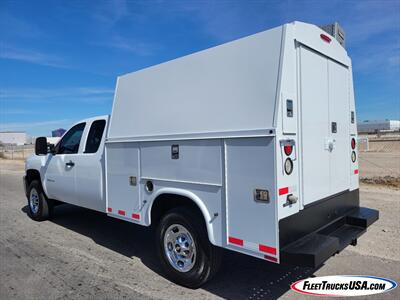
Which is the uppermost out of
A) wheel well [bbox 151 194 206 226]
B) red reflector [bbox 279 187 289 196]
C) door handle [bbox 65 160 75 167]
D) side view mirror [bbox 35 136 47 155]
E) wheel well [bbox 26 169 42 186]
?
side view mirror [bbox 35 136 47 155]

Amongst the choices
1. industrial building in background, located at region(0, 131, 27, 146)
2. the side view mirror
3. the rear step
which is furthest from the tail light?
industrial building in background, located at region(0, 131, 27, 146)

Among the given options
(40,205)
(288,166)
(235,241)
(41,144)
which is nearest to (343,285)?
(235,241)

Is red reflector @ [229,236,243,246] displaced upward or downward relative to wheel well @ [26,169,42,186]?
downward

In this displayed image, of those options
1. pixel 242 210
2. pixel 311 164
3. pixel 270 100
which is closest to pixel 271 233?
pixel 242 210

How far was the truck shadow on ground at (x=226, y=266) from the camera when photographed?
396cm

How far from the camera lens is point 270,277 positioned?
4.29m

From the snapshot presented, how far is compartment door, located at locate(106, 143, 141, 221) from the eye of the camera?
15.5 ft

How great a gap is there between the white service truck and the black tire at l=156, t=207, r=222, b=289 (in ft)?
0.04

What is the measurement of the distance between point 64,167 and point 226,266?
365 centimetres

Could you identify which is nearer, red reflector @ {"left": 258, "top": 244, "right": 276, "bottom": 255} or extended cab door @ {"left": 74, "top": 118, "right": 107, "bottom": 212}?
red reflector @ {"left": 258, "top": 244, "right": 276, "bottom": 255}

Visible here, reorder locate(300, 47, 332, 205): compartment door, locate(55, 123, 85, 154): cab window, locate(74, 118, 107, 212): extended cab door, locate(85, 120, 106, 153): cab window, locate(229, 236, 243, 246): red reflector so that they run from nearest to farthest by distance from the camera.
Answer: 1. locate(229, 236, 243, 246): red reflector
2. locate(300, 47, 332, 205): compartment door
3. locate(74, 118, 107, 212): extended cab door
4. locate(85, 120, 106, 153): cab window
5. locate(55, 123, 85, 154): cab window

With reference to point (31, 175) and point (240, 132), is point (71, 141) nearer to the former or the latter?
point (31, 175)

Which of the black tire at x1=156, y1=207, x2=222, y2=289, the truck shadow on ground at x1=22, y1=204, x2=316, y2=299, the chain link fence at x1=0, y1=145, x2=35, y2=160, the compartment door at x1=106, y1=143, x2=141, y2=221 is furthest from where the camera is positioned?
the chain link fence at x1=0, y1=145, x2=35, y2=160

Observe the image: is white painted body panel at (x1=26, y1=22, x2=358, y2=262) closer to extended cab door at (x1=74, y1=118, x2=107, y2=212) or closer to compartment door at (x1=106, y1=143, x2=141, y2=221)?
compartment door at (x1=106, y1=143, x2=141, y2=221)
